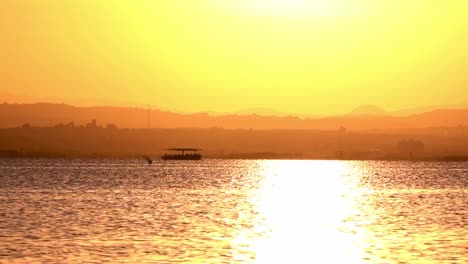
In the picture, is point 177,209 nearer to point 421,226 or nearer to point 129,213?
point 129,213

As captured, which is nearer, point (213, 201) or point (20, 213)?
point (20, 213)

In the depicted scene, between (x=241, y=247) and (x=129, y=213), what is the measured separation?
37194 mm

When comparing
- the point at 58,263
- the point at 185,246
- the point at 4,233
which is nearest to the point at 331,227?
the point at 185,246

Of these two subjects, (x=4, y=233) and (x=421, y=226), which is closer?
(x=4, y=233)

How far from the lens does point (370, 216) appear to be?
105 meters

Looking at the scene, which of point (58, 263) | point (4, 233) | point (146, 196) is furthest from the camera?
point (146, 196)

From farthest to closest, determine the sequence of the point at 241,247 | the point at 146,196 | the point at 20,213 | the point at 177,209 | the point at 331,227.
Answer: the point at 146,196 → the point at 177,209 → the point at 20,213 → the point at 331,227 → the point at 241,247

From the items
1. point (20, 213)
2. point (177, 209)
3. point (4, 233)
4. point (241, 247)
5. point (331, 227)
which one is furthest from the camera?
point (177, 209)

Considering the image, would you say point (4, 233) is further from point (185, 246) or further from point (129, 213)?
point (129, 213)

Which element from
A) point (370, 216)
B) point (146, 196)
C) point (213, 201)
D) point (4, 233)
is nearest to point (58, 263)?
point (4, 233)

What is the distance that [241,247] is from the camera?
70.2 metres

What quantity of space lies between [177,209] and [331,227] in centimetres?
2828

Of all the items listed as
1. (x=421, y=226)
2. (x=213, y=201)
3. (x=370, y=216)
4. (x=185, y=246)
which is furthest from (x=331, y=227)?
(x=213, y=201)

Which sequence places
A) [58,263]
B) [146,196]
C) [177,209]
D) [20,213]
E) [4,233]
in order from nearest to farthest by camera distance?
[58,263]
[4,233]
[20,213]
[177,209]
[146,196]
